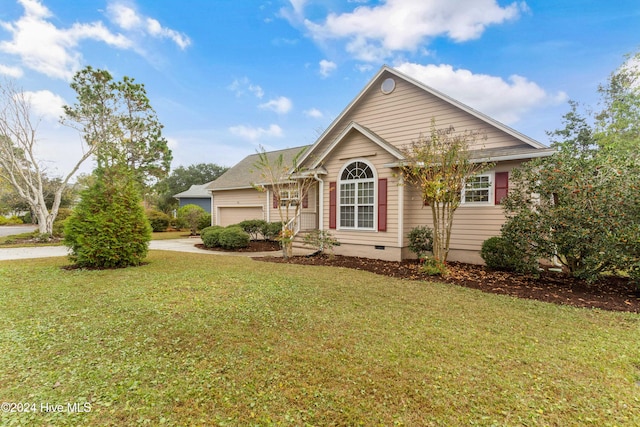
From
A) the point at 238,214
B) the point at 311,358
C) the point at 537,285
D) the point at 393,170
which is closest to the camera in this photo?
the point at 311,358

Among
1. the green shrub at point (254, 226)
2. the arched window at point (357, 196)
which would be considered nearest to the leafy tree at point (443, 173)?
the arched window at point (357, 196)

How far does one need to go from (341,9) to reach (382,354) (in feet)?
42.4

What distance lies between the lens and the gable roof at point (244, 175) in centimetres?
1690

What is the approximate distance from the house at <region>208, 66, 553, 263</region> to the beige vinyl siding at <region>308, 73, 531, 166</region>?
1.1 inches

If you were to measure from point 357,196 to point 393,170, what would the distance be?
157 centimetres

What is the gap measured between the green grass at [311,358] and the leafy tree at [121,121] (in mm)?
15417

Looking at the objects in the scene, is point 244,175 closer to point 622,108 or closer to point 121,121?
point 121,121

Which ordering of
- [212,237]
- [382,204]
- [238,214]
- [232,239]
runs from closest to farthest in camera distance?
[382,204] → [232,239] → [212,237] → [238,214]

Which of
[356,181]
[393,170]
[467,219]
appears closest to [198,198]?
[356,181]

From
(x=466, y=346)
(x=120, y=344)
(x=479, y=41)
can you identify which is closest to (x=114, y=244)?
(x=120, y=344)

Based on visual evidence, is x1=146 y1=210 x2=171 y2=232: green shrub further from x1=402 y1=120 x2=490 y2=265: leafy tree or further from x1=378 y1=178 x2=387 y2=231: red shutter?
x1=402 y1=120 x2=490 y2=265: leafy tree

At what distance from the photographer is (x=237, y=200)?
57.2 ft

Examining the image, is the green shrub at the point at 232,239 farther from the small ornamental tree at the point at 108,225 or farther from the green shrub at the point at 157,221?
the green shrub at the point at 157,221

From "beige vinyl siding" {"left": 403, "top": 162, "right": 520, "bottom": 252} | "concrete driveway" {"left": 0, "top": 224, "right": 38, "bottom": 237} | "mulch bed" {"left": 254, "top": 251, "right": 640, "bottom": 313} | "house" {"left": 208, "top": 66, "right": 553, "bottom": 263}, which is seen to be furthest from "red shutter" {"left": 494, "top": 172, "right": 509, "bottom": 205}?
"concrete driveway" {"left": 0, "top": 224, "right": 38, "bottom": 237}
